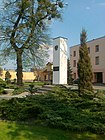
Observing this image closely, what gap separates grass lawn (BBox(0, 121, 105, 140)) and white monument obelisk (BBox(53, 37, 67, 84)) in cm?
1999

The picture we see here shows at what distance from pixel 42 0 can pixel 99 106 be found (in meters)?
20.7

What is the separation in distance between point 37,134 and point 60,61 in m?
20.7

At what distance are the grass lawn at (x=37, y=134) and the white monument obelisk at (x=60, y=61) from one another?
19988mm

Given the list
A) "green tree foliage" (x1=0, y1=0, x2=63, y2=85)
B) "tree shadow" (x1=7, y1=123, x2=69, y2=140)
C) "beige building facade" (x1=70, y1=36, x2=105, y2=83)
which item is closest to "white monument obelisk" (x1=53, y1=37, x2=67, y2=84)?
"green tree foliage" (x1=0, y1=0, x2=63, y2=85)

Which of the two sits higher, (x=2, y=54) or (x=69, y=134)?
(x=2, y=54)

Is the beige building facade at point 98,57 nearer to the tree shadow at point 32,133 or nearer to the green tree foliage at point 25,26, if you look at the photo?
the green tree foliage at point 25,26

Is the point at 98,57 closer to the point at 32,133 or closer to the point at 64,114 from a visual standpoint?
the point at 64,114

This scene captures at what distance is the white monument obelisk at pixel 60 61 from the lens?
2870cm

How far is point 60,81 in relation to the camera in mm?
28953

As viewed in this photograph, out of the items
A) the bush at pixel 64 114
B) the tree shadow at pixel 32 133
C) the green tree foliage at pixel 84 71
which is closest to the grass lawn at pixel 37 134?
the tree shadow at pixel 32 133

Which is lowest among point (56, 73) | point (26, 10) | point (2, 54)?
point (56, 73)

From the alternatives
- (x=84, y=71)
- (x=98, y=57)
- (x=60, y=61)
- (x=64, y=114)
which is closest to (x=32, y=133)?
(x=64, y=114)

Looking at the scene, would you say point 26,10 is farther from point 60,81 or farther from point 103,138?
point 103,138

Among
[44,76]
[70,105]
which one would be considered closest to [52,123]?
[70,105]
